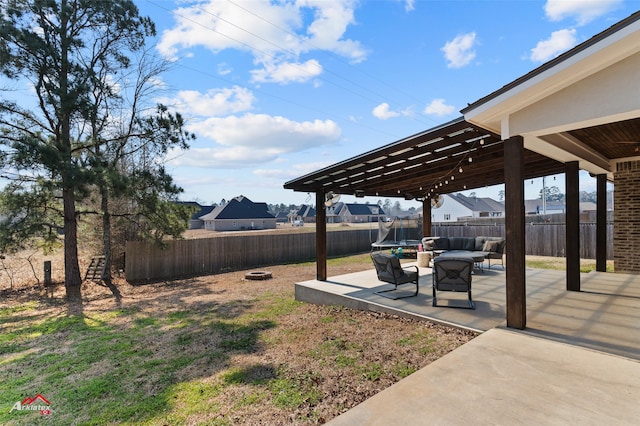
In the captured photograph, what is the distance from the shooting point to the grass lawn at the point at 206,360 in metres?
2.77

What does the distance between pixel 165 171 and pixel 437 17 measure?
931 centimetres

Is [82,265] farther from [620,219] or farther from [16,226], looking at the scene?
[620,219]

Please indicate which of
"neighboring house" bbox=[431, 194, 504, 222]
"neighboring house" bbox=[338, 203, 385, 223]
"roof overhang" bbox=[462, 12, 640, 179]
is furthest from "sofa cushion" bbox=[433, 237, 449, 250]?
"neighboring house" bbox=[338, 203, 385, 223]

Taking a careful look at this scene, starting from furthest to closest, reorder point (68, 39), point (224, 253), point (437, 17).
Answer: point (224, 253)
point (437, 17)
point (68, 39)

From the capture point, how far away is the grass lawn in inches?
109

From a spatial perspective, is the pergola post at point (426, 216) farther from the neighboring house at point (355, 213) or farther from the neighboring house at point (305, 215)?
the neighboring house at point (305, 215)

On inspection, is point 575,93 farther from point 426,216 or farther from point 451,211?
point 451,211

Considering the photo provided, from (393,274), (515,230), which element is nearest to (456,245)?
(393,274)

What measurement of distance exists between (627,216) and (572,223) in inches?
131

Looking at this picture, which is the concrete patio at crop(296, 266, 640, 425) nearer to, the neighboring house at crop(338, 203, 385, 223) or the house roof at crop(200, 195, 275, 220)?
the house roof at crop(200, 195, 275, 220)

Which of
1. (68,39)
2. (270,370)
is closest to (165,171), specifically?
(68,39)

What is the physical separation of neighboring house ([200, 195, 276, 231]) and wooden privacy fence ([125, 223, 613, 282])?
22857 millimetres

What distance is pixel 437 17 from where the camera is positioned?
29.2ft
